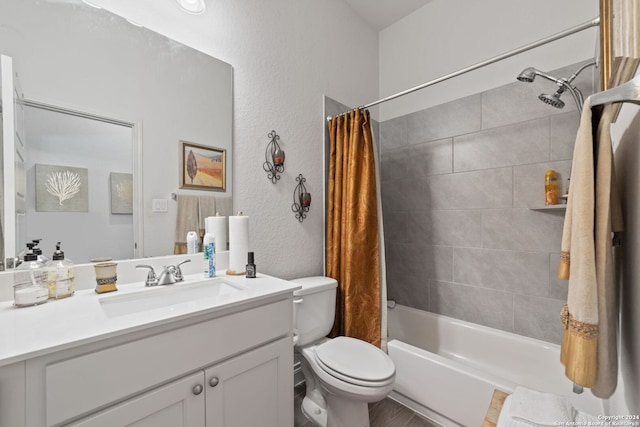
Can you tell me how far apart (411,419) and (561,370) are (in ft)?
3.07

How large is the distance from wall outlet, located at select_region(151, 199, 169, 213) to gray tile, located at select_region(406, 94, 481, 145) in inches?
78.1

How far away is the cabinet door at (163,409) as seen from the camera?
2.33 feet

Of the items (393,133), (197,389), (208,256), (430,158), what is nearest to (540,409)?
(197,389)

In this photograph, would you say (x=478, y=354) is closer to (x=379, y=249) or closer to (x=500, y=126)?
(x=379, y=249)

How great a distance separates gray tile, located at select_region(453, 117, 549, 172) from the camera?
5.73ft

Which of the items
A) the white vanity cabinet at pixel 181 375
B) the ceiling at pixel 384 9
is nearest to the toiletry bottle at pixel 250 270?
the white vanity cabinet at pixel 181 375

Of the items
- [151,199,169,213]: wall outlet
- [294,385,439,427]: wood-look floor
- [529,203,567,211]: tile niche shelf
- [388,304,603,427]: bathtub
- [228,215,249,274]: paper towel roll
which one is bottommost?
[294,385,439,427]: wood-look floor

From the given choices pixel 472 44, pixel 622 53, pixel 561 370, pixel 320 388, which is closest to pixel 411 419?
pixel 320 388

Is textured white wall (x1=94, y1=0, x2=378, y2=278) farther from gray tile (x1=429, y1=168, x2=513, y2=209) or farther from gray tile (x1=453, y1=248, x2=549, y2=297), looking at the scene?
gray tile (x1=453, y1=248, x2=549, y2=297)

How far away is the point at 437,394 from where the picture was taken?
4.92 ft

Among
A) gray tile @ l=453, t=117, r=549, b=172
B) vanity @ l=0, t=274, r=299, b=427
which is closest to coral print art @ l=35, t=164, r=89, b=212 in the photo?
vanity @ l=0, t=274, r=299, b=427

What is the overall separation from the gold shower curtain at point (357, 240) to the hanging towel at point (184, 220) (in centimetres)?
96

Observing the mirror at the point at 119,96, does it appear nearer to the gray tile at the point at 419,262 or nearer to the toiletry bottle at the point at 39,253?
the toiletry bottle at the point at 39,253

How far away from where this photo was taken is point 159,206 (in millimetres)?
1294
